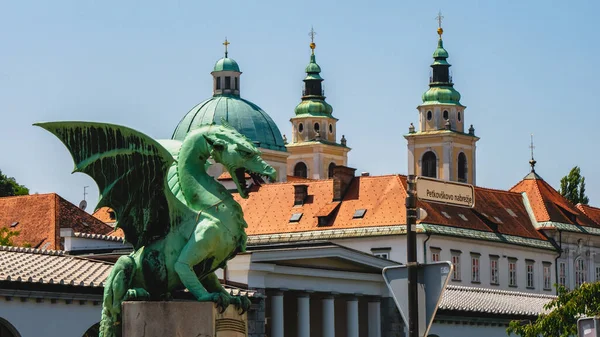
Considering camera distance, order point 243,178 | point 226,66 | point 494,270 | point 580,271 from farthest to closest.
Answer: point 226,66 → point 580,271 → point 494,270 → point 243,178

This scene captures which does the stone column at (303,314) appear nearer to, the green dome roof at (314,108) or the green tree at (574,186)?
the green tree at (574,186)

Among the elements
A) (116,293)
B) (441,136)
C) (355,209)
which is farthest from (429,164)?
(116,293)

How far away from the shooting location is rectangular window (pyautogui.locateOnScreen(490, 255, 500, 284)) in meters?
95.4

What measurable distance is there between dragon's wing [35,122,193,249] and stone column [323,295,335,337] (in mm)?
44793

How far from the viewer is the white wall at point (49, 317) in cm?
4612

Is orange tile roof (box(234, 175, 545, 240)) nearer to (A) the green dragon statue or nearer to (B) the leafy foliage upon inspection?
(B) the leafy foliage

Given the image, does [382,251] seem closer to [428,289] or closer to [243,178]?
[243,178]

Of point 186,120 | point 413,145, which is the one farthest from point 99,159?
point 413,145

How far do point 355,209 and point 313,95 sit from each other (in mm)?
68881

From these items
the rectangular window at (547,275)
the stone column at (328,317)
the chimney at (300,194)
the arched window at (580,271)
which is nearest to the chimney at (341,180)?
the chimney at (300,194)

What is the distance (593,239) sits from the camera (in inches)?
4171

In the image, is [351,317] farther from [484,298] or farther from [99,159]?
[99,159]

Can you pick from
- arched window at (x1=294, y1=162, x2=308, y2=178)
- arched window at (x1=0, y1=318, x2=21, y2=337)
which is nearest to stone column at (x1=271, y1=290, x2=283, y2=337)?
arched window at (x1=0, y1=318, x2=21, y2=337)

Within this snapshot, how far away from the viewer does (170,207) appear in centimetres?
2158
